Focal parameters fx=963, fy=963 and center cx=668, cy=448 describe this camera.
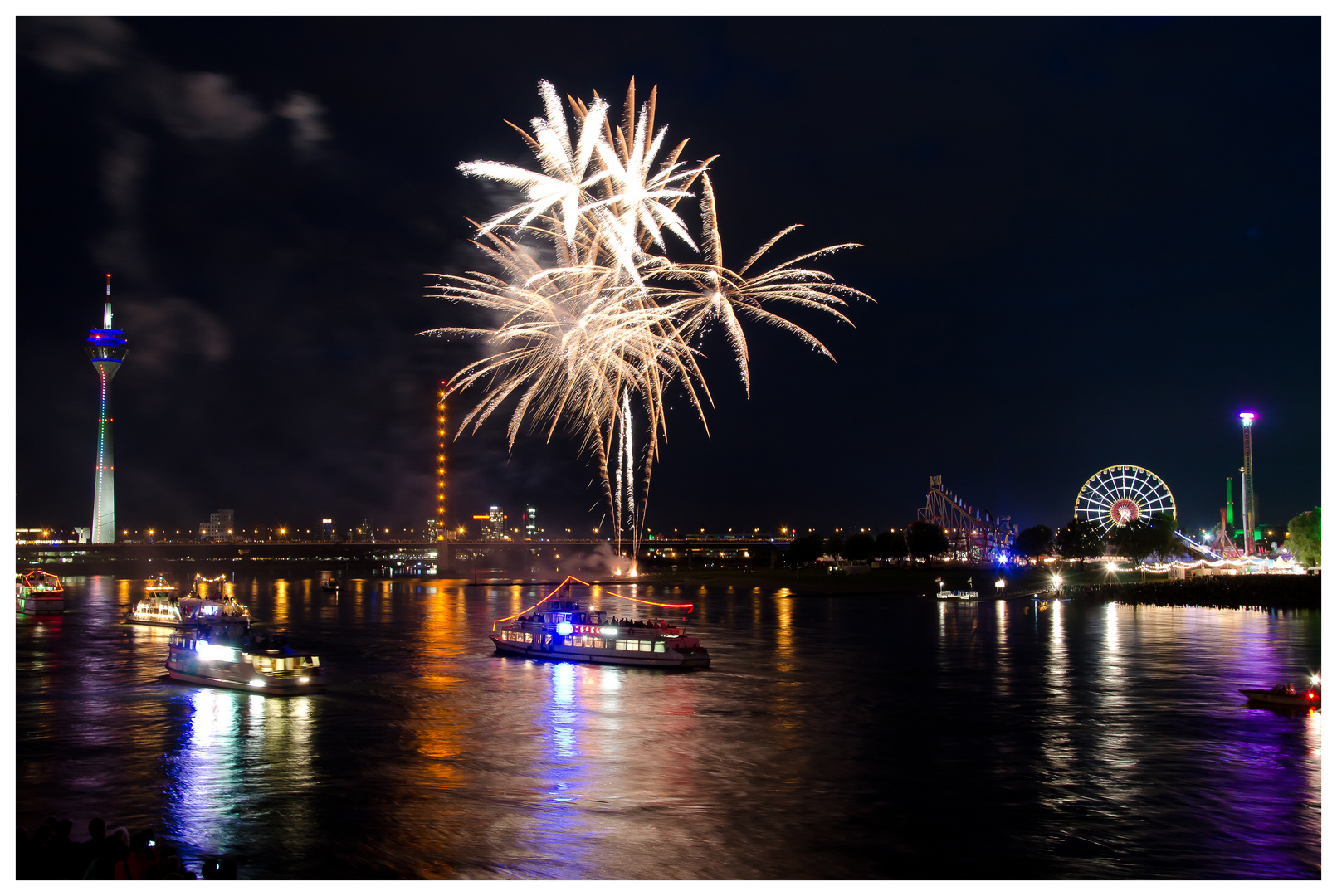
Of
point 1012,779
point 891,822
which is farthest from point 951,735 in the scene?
point 891,822

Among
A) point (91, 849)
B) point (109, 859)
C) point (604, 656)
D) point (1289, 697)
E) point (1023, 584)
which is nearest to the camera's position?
point (109, 859)

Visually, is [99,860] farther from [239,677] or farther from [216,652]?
[216,652]

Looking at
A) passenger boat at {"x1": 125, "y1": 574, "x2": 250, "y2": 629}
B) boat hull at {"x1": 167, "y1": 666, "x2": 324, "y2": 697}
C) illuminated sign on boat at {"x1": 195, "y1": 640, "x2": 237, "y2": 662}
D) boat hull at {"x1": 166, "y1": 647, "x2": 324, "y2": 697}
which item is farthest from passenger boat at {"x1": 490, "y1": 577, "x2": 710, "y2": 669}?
passenger boat at {"x1": 125, "y1": 574, "x2": 250, "y2": 629}

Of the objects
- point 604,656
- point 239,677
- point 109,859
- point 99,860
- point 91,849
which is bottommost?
point 604,656

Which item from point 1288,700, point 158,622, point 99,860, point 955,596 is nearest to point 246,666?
point 99,860

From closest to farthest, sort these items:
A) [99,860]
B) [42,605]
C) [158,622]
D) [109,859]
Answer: [99,860] < [109,859] < [158,622] < [42,605]

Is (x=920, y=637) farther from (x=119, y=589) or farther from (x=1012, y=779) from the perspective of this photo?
(x=119, y=589)

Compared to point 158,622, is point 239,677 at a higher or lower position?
higher

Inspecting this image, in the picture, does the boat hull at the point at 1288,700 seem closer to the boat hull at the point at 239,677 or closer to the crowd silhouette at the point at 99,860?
the crowd silhouette at the point at 99,860
